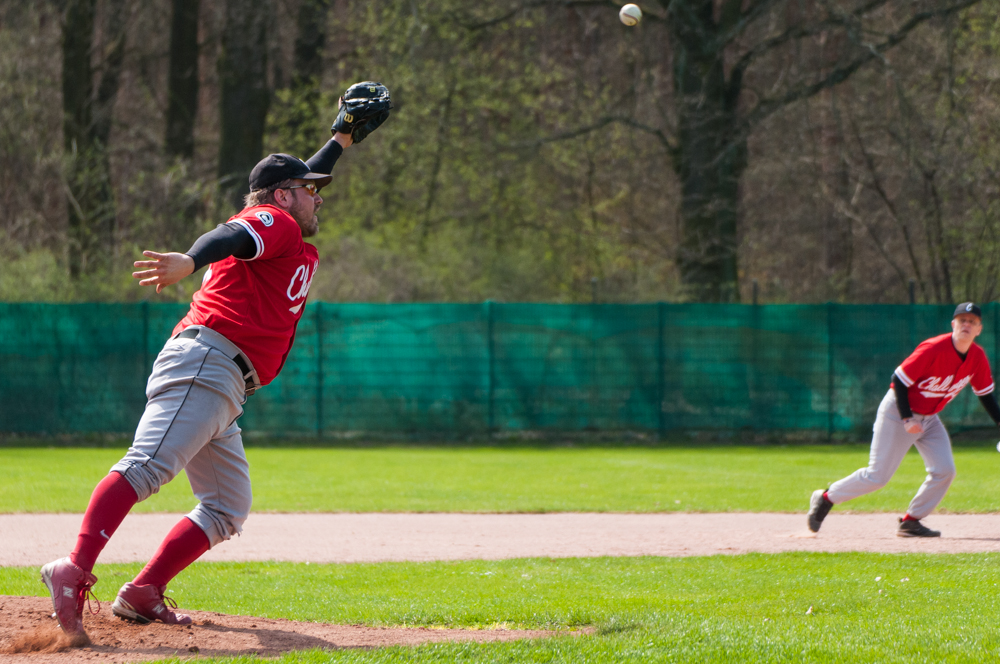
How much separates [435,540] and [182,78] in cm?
1741

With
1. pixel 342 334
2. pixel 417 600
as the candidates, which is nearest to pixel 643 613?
pixel 417 600

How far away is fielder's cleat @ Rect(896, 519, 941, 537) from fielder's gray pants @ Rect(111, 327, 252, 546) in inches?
229

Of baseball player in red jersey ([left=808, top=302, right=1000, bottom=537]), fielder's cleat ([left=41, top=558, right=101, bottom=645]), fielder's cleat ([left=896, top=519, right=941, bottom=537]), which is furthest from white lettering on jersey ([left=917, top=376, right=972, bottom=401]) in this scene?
fielder's cleat ([left=41, top=558, right=101, bottom=645])

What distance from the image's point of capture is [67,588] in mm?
4062

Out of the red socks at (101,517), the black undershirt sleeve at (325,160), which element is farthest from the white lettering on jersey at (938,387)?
the red socks at (101,517)

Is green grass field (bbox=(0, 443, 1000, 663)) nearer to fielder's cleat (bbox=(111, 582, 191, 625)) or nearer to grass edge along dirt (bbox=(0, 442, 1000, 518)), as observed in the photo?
grass edge along dirt (bbox=(0, 442, 1000, 518))

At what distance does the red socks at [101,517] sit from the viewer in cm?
411

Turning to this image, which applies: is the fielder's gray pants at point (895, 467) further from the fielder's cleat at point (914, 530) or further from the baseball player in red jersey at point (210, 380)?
the baseball player in red jersey at point (210, 380)

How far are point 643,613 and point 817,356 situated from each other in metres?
12.3

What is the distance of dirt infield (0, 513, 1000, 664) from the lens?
4738mm

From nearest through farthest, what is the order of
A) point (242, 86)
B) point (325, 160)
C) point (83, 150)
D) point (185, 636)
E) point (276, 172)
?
1. point (185, 636)
2. point (276, 172)
3. point (325, 160)
4. point (83, 150)
5. point (242, 86)

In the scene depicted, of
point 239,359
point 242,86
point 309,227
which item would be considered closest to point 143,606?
point 239,359

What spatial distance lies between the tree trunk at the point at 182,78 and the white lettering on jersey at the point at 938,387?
60.5ft

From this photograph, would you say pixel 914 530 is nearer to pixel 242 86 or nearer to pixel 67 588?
pixel 67 588
